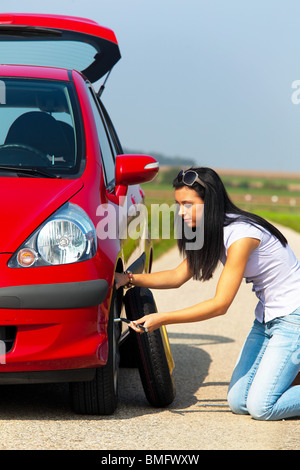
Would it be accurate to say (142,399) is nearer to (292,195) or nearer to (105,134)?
(105,134)

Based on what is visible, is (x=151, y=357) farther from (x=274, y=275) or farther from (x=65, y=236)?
(x=65, y=236)

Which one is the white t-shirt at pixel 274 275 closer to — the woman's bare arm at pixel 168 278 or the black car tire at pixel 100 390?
the woman's bare arm at pixel 168 278

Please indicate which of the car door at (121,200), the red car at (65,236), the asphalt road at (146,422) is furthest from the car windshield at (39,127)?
the asphalt road at (146,422)

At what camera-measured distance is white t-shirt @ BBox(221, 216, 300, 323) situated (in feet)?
14.8

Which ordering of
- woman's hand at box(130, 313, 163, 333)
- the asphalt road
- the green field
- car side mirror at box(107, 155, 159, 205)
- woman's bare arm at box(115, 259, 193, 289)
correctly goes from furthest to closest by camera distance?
the green field, woman's bare arm at box(115, 259, 193, 289), car side mirror at box(107, 155, 159, 205), woman's hand at box(130, 313, 163, 333), the asphalt road

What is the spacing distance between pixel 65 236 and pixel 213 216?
908 millimetres

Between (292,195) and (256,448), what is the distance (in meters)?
111

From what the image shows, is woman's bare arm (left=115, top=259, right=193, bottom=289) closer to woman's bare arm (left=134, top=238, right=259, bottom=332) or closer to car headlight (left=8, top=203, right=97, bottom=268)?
woman's bare arm (left=134, top=238, right=259, bottom=332)

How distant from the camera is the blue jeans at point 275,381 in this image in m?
4.38

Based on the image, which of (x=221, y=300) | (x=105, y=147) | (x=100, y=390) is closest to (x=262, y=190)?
(x=105, y=147)

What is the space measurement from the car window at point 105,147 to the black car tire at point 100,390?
2.54ft

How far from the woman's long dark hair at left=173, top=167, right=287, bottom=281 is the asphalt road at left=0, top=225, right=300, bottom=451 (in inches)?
31.6

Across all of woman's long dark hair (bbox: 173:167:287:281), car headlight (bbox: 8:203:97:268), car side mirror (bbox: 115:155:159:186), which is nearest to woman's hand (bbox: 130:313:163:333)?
woman's long dark hair (bbox: 173:167:287:281)
